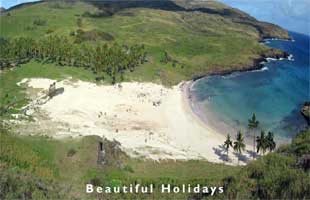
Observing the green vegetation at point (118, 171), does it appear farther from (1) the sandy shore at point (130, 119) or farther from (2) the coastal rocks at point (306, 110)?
(2) the coastal rocks at point (306, 110)

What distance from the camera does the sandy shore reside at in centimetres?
6569

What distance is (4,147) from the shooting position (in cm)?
5122

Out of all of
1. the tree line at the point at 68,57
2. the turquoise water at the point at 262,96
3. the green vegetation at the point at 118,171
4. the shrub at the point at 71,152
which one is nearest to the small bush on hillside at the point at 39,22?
the tree line at the point at 68,57

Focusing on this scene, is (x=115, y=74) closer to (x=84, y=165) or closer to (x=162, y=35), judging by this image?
(x=84, y=165)

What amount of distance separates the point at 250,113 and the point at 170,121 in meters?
19.6

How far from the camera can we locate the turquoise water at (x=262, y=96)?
8444 cm

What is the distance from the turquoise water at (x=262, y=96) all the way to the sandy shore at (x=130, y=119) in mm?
6767

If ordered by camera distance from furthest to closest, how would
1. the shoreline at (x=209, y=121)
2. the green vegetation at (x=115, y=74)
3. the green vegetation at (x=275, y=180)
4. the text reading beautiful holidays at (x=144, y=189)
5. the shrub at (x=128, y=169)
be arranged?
the shoreline at (x=209, y=121) → the shrub at (x=128, y=169) → the text reading beautiful holidays at (x=144, y=189) → the green vegetation at (x=115, y=74) → the green vegetation at (x=275, y=180)

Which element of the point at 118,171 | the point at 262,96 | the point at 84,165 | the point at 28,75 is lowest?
the point at 118,171

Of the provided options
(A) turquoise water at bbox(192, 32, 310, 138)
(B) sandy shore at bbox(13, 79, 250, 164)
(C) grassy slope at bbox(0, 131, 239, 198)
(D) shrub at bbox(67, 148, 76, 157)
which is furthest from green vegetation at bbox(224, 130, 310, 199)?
(A) turquoise water at bbox(192, 32, 310, 138)

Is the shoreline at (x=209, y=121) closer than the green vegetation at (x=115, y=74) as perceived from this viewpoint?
No

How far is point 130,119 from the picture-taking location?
78.3 metres

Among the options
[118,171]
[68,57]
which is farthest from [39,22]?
[118,171]

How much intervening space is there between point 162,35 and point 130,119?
282ft
